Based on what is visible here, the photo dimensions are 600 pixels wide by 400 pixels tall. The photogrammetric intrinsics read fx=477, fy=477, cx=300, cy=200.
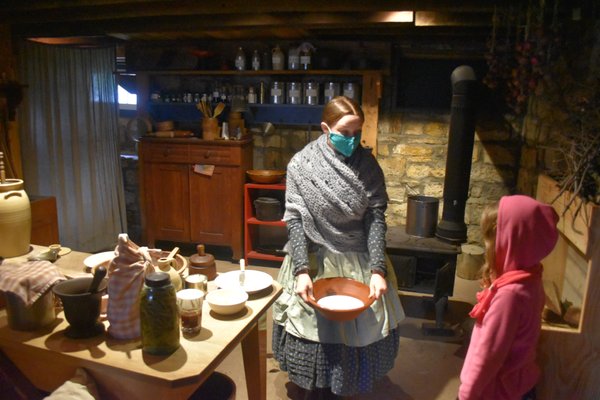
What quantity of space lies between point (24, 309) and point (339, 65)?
3157 mm

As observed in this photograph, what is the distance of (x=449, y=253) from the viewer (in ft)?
9.65

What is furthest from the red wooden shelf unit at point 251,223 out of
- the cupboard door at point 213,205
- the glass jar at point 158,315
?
the glass jar at point 158,315

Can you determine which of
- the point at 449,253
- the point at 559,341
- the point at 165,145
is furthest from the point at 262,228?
the point at 559,341

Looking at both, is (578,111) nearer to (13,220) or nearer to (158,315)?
(158,315)

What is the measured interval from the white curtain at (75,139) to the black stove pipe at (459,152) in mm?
3109

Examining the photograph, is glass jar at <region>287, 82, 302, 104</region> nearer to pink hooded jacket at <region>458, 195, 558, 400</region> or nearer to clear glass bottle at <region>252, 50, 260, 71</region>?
clear glass bottle at <region>252, 50, 260, 71</region>

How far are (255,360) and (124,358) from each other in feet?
2.15

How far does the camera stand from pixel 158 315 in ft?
3.91

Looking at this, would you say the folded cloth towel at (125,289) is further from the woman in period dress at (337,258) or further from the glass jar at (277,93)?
the glass jar at (277,93)

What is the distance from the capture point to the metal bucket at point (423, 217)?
10.4 ft

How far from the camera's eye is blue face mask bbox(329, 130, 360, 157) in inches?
79.1

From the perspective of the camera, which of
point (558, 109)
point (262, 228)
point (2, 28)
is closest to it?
point (558, 109)

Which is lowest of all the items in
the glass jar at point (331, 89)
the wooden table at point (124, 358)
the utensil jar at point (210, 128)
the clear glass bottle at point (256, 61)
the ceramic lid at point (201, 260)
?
the wooden table at point (124, 358)

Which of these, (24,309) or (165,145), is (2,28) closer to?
(165,145)
